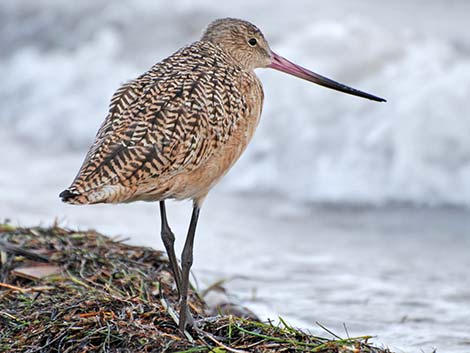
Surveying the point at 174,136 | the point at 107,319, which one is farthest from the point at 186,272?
the point at 174,136

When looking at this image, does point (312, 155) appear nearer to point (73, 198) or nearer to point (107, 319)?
point (107, 319)

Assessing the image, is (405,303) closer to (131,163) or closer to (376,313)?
(376,313)

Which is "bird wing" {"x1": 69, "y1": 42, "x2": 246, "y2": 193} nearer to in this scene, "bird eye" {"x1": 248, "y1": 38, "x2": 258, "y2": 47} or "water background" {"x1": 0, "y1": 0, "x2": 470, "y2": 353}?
"bird eye" {"x1": 248, "y1": 38, "x2": 258, "y2": 47}

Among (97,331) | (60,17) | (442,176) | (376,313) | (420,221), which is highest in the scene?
(60,17)

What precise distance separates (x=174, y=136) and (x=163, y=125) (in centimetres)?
7

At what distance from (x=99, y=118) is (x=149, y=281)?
6.51 metres

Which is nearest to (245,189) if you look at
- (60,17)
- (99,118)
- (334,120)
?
(334,120)

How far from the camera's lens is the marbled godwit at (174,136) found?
440 cm

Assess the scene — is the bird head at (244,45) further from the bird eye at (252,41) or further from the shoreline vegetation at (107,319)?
the shoreline vegetation at (107,319)

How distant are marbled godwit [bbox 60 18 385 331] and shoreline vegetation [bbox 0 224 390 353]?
0.16m

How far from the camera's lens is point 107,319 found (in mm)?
4438

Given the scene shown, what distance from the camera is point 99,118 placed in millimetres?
11992

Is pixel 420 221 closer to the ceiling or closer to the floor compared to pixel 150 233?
closer to the ceiling

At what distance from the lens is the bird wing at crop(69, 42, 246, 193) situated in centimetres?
441
